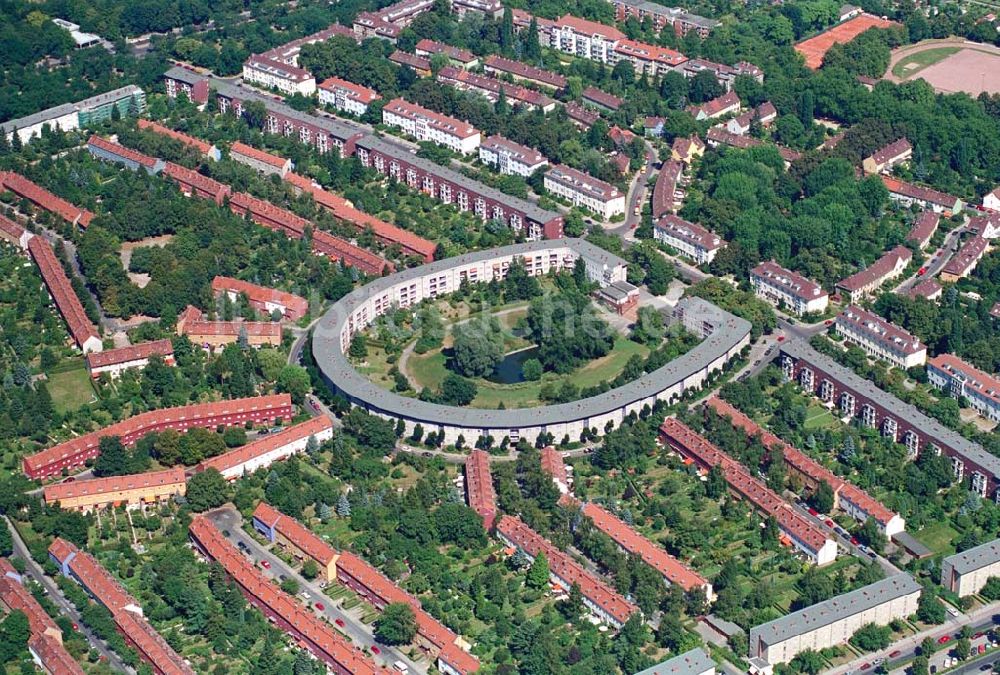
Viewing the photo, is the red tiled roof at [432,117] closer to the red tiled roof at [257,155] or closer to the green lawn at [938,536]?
the red tiled roof at [257,155]

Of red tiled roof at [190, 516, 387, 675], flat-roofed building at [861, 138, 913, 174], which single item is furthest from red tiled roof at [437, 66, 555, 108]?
red tiled roof at [190, 516, 387, 675]

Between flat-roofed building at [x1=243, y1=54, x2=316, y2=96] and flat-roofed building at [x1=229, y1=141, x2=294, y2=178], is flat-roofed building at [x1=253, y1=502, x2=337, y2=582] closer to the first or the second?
flat-roofed building at [x1=229, y1=141, x2=294, y2=178]

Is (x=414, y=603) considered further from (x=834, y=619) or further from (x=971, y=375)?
(x=971, y=375)

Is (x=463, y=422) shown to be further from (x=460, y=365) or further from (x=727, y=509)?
(x=727, y=509)

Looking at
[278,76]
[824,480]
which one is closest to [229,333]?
[824,480]

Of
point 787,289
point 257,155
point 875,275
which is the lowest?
point 257,155

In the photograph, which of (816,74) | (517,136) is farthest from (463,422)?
(816,74)

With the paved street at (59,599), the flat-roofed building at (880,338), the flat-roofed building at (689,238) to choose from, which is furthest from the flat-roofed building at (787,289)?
the paved street at (59,599)
